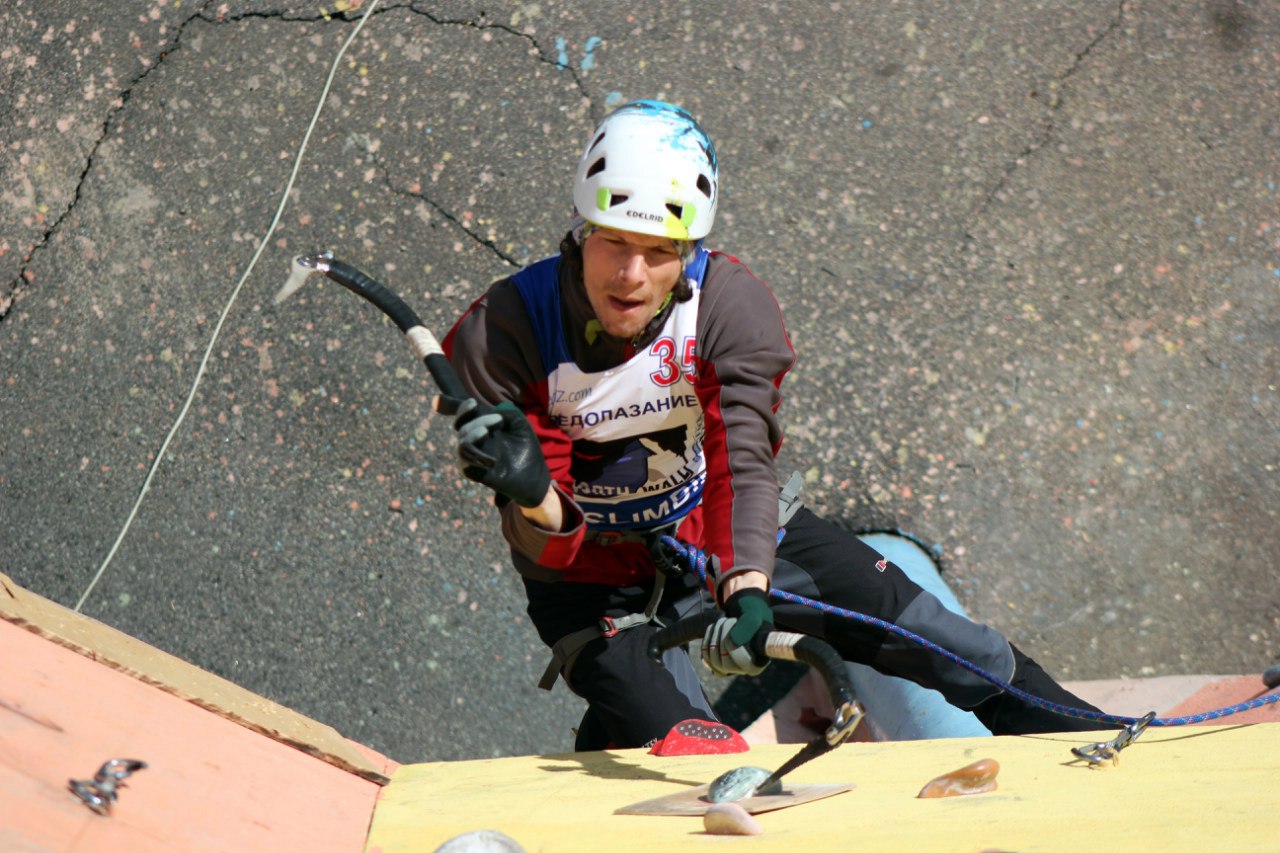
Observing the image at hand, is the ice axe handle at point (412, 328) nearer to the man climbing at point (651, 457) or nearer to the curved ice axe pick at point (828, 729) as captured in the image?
the man climbing at point (651, 457)

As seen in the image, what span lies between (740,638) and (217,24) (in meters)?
3.67

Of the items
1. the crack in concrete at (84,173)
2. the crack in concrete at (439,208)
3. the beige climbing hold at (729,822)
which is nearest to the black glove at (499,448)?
the beige climbing hold at (729,822)

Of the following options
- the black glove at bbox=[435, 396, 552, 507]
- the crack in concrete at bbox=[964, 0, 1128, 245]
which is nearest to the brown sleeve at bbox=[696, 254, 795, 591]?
the black glove at bbox=[435, 396, 552, 507]

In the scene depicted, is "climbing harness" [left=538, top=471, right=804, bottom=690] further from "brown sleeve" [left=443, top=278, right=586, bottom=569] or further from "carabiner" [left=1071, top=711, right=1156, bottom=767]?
"carabiner" [left=1071, top=711, right=1156, bottom=767]

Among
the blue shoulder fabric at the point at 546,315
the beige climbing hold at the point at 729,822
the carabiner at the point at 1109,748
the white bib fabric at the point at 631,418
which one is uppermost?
the blue shoulder fabric at the point at 546,315

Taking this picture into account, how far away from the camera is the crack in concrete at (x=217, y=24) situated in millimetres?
4086

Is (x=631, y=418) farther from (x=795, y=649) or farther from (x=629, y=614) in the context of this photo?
(x=795, y=649)

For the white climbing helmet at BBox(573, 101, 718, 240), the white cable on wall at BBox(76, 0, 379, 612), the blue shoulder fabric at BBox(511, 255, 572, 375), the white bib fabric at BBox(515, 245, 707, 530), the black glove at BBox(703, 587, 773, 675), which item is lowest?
the black glove at BBox(703, 587, 773, 675)

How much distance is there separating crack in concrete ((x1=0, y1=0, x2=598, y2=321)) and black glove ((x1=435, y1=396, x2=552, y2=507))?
6.50ft

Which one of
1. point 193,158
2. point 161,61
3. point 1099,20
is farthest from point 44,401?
point 1099,20

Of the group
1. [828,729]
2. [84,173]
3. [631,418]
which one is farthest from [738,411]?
[84,173]

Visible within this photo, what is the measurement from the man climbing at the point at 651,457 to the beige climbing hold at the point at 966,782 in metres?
0.50

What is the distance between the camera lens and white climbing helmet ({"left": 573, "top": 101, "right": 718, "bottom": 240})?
2207 millimetres

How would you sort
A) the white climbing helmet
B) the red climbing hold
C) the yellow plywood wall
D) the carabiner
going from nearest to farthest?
the yellow plywood wall, the carabiner, the red climbing hold, the white climbing helmet
